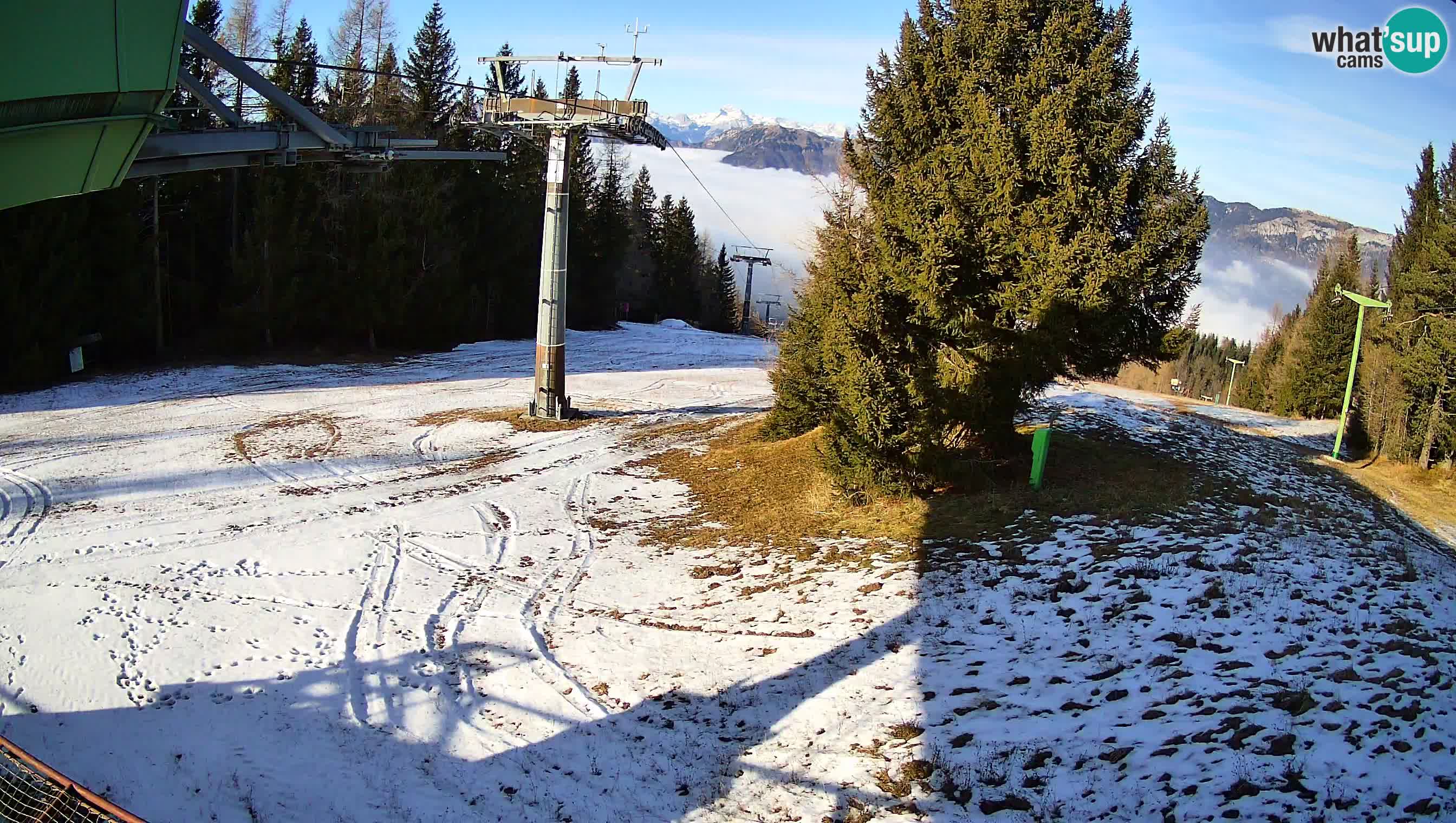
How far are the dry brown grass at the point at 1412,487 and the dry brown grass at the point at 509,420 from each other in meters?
16.7

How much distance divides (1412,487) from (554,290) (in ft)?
62.1

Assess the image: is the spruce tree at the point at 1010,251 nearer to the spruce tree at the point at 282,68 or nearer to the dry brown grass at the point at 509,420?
the dry brown grass at the point at 509,420

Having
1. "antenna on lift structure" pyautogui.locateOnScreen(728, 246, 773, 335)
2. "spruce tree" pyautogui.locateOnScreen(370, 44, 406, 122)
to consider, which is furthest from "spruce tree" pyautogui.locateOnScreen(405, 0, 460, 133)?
"antenna on lift structure" pyautogui.locateOnScreen(728, 246, 773, 335)

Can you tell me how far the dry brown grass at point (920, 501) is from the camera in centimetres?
1209

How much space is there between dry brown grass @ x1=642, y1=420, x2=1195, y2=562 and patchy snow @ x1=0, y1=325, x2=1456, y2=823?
1.58 feet

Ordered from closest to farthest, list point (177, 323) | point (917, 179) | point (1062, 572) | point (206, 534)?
point (1062, 572)
point (206, 534)
point (917, 179)
point (177, 323)

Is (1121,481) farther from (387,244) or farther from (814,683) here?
(387,244)

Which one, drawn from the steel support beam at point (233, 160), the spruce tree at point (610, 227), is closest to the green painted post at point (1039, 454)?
the steel support beam at point (233, 160)

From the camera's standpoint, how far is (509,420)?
71.7 feet

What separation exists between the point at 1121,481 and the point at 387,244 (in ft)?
95.5

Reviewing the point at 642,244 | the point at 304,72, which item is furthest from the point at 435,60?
the point at 642,244

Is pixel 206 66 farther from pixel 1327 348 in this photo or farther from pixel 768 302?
pixel 1327 348

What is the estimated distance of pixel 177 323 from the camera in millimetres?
31453

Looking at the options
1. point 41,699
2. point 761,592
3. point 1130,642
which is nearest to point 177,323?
point 41,699
